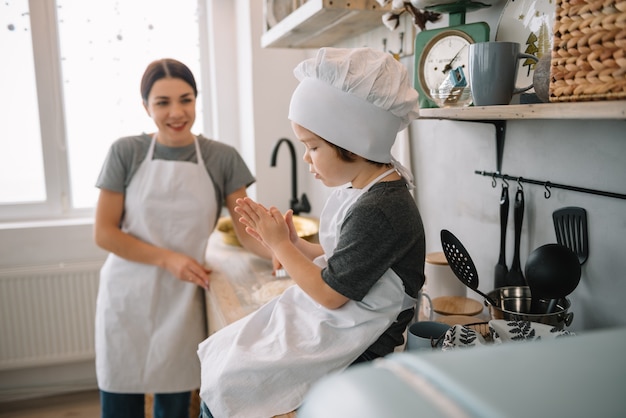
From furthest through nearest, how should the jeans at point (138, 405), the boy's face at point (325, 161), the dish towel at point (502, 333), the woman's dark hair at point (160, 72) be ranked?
the jeans at point (138, 405) → the woman's dark hair at point (160, 72) → the boy's face at point (325, 161) → the dish towel at point (502, 333)

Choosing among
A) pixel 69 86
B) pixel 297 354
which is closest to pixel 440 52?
pixel 297 354

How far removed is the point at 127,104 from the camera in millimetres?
2805

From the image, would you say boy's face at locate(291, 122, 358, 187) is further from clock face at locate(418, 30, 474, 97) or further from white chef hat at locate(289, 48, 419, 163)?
clock face at locate(418, 30, 474, 97)

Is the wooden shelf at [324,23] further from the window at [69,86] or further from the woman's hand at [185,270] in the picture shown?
the window at [69,86]

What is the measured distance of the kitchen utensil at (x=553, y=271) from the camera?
896 millimetres

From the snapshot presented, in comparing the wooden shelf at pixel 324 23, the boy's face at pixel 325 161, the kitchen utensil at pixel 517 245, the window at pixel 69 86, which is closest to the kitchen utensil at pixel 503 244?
the kitchen utensil at pixel 517 245

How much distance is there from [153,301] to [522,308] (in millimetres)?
1196

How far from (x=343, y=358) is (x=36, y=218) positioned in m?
2.30

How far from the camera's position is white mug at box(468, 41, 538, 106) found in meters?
0.92

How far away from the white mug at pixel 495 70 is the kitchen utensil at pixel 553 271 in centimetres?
28

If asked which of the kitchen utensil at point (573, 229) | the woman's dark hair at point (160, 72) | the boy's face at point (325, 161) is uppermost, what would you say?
the woman's dark hair at point (160, 72)

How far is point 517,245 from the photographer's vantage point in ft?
3.76

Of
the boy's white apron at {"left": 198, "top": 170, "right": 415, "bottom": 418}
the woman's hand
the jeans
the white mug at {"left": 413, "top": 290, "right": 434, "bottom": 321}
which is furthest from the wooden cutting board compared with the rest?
the jeans

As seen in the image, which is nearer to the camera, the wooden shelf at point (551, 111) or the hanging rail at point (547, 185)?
the wooden shelf at point (551, 111)
